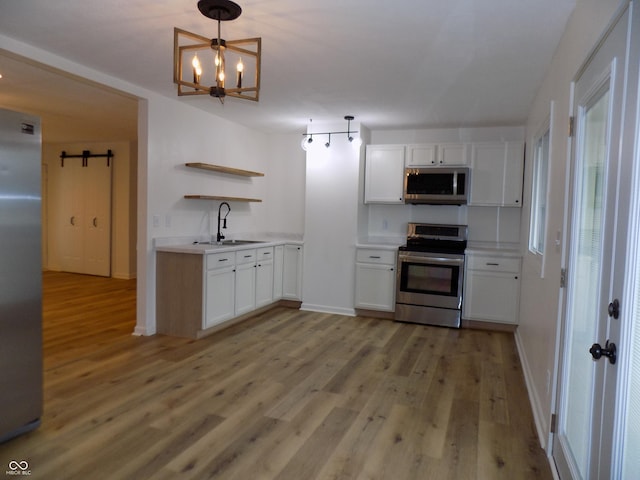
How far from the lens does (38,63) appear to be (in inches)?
122

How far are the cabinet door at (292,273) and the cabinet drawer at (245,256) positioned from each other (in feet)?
2.63

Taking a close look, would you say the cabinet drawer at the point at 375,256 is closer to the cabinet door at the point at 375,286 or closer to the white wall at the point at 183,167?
the cabinet door at the point at 375,286

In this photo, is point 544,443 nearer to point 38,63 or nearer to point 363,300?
point 363,300

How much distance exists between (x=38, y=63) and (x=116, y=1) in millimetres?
1203

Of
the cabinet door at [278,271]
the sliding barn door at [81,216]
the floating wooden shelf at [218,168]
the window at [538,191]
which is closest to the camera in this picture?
the window at [538,191]

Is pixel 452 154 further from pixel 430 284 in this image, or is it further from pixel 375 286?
pixel 375 286

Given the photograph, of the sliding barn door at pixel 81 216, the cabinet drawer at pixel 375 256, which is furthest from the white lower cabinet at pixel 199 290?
the sliding barn door at pixel 81 216

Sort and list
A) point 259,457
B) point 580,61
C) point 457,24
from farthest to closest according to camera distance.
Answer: point 457,24, point 259,457, point 580,61

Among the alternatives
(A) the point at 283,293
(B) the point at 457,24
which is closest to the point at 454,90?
(B) the point at 457,24

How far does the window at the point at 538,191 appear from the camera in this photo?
339cm

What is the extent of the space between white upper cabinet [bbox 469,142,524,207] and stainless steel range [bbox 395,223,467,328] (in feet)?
2.04

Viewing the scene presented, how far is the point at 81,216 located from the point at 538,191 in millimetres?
7437

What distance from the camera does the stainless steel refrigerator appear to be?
2.12 m
